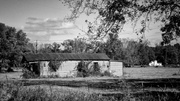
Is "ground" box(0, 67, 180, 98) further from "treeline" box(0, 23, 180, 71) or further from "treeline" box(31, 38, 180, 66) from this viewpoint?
"treeline" box(31, 38, 180, 66)

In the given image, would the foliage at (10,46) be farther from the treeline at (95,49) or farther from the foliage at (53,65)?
the foliage at (53,65)

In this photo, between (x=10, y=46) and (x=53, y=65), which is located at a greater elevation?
(x=10, y=46)

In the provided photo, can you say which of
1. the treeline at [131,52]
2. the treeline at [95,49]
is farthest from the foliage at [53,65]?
the treeline at [131,52]

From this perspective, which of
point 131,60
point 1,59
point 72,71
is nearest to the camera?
point 72,71

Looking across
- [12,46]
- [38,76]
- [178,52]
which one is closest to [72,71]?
[38,76]

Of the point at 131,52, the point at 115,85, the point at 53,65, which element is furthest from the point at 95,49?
the point at 131,52

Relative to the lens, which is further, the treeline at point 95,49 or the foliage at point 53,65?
the foliage at point 53,65

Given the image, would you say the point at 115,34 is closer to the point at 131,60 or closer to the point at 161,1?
the point at 161,1

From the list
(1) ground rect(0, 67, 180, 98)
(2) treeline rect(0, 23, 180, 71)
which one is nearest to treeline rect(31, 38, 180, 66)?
(2) treeline rect(0, 23, 180, 71)

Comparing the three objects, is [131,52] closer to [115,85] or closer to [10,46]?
[10,46]

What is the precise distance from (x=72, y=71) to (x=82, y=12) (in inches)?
1097

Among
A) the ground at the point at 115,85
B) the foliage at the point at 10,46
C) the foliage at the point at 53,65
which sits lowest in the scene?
the ground at the point at 115,85

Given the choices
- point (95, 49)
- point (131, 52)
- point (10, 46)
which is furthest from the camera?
point (131, 52)

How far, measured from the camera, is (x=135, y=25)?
12.6 metres
